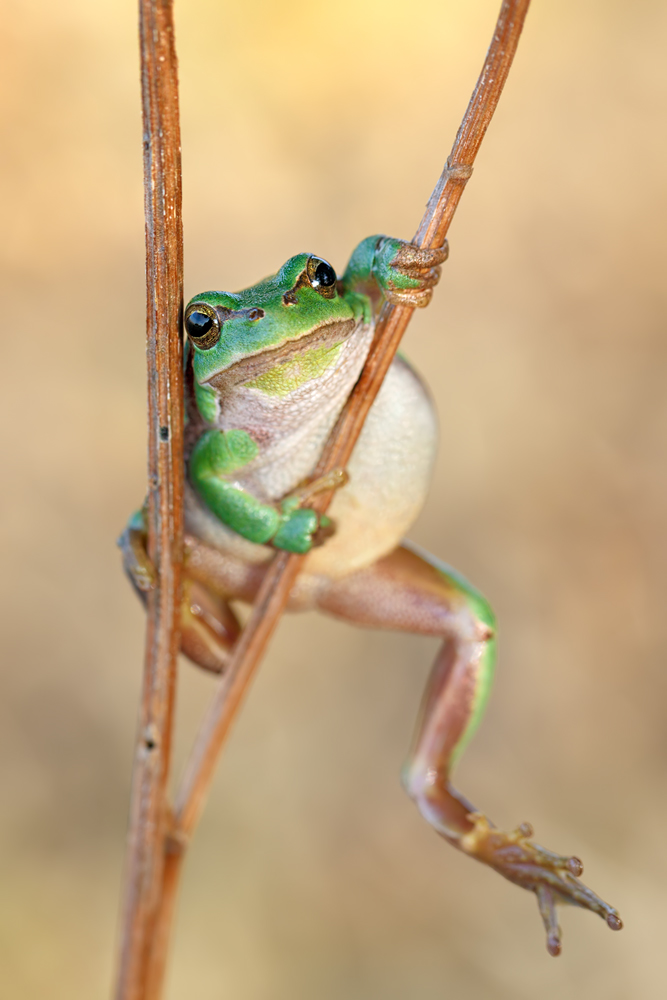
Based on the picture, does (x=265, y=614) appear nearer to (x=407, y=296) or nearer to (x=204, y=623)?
(x=204, y=623)

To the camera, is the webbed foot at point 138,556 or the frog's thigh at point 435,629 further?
the frog's thigh at point 435,629

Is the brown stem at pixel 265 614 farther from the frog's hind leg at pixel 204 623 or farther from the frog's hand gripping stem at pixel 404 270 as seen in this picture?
the frog's hind leg at pixel 204 623

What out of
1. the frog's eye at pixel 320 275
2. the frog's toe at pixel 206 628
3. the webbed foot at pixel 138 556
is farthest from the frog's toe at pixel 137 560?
the frog's eye at pixel 320 275

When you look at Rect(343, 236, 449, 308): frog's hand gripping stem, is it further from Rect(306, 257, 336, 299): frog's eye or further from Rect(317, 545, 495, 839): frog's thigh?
Rect(317, 545, 495, 839): frog's thigh

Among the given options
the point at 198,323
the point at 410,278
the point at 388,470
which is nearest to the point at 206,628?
the point at 388,470

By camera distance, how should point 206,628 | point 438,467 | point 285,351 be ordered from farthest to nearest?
point 438,467 → point 206,628 → point 285,351

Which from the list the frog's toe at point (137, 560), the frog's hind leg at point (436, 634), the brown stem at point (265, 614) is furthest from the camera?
the frog's hind leg at point (436, 634)

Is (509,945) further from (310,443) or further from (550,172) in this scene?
(550,172)
